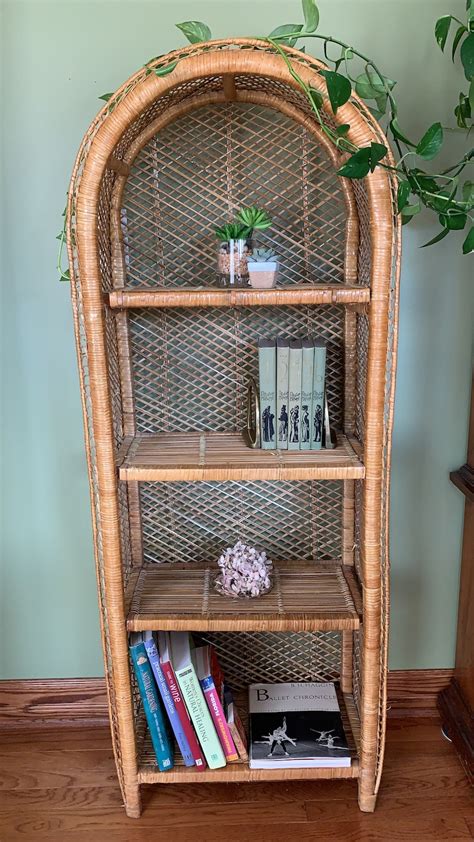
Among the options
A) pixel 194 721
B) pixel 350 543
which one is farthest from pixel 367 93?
pixel 194 721

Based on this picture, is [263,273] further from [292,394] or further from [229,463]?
[229,463]

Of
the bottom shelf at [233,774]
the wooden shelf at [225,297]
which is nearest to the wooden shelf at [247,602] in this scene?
the bottom shelf at [233,774]

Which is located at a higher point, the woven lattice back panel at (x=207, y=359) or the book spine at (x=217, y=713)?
the woven lattice back panel at (x=207, y=359)

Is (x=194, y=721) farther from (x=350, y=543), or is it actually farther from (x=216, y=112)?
(x=216, y=112)

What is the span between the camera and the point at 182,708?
1.62 m

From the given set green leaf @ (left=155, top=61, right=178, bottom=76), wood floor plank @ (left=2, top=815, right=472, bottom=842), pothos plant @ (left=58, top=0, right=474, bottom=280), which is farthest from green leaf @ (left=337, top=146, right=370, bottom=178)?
wood floor plank @ (left=2, top=815, right=472, bottom=842)

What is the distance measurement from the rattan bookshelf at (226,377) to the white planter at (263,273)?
0.05m

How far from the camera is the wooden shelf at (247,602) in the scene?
1.54 m

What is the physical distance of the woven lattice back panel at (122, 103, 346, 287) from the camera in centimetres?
163

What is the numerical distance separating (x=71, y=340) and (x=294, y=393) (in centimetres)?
56

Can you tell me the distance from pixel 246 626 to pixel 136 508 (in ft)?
1.34

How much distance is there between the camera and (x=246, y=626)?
1546mm

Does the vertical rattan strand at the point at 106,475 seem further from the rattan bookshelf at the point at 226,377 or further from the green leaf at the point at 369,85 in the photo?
the green leaf at the point at 369,85

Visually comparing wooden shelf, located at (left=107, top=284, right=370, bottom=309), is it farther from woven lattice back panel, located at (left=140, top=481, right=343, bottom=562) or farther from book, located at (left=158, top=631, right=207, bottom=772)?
book, located at (left=158, top=631, right=207, bottom=772)
